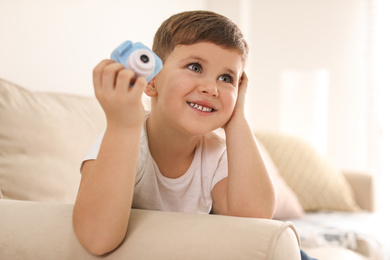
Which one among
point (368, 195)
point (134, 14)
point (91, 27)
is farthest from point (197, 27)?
point (368, 195)

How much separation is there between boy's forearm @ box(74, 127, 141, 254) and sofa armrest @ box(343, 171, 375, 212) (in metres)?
1.84

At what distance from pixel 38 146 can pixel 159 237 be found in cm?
71

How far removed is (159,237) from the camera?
2.42ft

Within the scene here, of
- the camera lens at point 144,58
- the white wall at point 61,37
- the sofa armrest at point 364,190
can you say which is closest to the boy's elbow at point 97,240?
the camera lens at point 144,58

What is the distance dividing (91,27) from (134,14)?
0.42m

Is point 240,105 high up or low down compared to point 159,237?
up

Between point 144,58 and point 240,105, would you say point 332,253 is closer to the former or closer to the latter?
point 240,105

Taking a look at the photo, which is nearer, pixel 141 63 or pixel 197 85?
pixel 141 63

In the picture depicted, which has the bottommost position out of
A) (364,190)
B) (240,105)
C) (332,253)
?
(364,190)

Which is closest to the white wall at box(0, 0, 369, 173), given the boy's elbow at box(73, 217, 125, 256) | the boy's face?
the boy's face

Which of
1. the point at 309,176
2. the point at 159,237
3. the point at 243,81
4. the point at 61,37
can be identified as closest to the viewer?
the point at 159,237

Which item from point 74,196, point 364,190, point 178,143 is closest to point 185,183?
point 178,143

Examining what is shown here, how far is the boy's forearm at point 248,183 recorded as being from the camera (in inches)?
41.7

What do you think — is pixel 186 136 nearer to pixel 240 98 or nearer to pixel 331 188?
pixel 240 98
